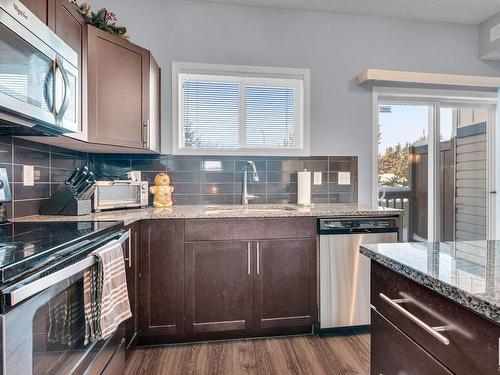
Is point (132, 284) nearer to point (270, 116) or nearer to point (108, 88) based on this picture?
point (108, 88)

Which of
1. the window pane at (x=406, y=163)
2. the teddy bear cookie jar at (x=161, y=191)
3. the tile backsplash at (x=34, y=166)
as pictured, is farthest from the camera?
the window pane at (x=406, y=163)

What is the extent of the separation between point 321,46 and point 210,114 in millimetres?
1238

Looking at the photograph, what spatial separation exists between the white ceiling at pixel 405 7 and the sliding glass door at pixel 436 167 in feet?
2.65

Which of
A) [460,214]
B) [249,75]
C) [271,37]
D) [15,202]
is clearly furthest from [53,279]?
[460,214]

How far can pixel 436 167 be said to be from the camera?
10.1 feet

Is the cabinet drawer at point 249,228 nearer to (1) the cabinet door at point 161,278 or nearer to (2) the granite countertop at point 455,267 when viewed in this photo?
(1) the cabinet door at point 161,278

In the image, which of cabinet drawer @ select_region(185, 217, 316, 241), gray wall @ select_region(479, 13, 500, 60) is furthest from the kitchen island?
gray wall @ select_region(479, 13, 500, 60)

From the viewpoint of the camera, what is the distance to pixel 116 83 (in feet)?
6.79

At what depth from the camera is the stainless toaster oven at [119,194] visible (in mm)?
2123

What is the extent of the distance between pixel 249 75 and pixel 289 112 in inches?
19.9

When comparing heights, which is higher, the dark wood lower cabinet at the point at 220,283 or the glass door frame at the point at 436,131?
the glass door frame at the point at 436,131

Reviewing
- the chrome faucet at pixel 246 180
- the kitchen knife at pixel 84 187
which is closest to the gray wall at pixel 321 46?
the chrome faucet at pixel 246 180

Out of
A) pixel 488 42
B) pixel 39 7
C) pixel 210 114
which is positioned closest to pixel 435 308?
pixel 39 7

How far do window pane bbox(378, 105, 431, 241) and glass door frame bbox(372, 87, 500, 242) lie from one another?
53mm
